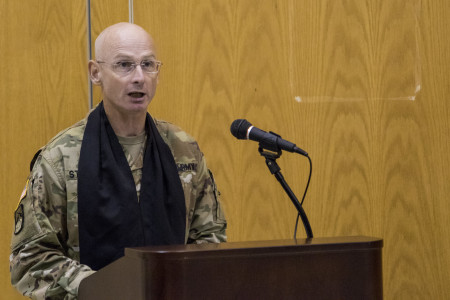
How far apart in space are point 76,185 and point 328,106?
50.1 inches

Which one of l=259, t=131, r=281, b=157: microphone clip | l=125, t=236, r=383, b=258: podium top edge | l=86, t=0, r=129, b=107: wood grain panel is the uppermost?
l=86, t=0, r=129, b=107: wood grain panel

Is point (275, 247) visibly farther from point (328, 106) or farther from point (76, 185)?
point (328, 106)

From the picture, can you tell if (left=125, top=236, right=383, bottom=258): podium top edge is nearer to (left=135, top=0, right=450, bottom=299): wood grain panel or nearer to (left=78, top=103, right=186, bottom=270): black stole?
(left=78, top=103, right=186, bottom=270): black stole

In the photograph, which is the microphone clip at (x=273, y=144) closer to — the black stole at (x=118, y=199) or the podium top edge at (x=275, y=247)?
the podium top edge at (x=275, y=247)

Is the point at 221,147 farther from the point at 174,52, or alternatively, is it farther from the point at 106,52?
the point at 106,52

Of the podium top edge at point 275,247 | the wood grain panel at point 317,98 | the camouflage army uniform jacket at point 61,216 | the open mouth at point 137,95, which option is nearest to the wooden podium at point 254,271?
the podium top edge at point 275,247

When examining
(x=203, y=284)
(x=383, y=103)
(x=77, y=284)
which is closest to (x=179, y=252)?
(x=203, y=284)

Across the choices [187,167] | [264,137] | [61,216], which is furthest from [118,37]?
[264,137]

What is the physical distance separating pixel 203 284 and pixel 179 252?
0.08m

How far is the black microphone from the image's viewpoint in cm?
161

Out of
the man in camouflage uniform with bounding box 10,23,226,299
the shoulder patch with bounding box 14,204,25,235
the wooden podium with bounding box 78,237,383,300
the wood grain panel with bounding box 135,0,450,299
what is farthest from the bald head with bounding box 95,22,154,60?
the wooden podium with bounding box 78,237,383,300

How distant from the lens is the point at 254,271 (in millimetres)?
1351

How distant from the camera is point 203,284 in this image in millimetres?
1323

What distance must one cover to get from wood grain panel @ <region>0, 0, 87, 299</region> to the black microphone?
3.98 feet
